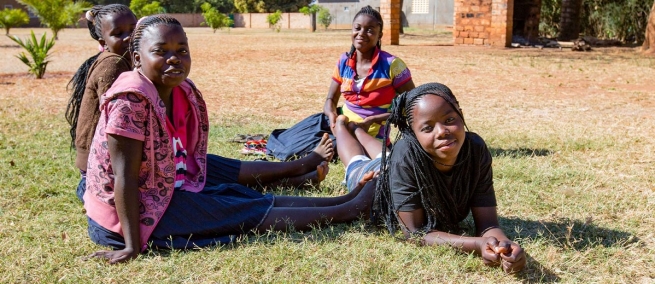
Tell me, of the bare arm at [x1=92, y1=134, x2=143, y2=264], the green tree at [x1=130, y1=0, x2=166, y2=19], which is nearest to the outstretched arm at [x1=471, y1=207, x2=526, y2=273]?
A: the bare arm at [x1=92, y1=134, x2=143, y2=264]

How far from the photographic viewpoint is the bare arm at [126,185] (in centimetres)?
304

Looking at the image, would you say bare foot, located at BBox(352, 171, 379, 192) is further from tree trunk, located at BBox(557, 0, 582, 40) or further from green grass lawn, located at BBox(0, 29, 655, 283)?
tree trunk, located at BBox(557, 0, 582, 40)

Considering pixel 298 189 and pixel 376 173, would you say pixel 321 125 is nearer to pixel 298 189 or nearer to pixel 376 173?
pixel 298 189

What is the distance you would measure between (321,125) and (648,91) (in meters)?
6.30

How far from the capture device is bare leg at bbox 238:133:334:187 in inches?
169

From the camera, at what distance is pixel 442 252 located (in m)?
3.20

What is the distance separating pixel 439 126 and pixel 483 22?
1668cm

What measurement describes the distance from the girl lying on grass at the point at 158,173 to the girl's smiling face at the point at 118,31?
2.76ft

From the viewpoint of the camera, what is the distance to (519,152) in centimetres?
560

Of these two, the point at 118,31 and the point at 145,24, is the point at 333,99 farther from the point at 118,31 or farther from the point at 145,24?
the point at 145,24

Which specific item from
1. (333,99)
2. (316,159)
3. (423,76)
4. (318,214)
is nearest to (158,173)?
(318,214)

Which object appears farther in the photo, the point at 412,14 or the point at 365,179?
the point at 412,14

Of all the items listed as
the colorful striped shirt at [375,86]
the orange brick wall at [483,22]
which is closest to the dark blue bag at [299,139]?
the colorful striped shirt at [375,86]

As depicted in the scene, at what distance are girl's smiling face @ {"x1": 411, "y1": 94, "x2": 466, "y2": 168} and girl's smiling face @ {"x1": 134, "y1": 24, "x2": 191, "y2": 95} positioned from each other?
3.87ft
